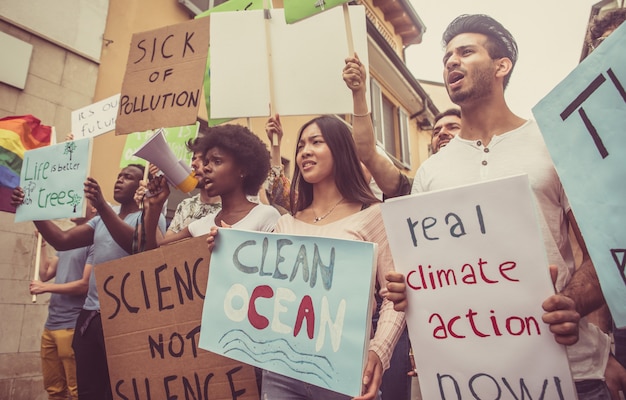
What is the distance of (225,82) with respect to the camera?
268 centimetres

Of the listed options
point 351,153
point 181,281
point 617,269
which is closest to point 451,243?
point 617,269

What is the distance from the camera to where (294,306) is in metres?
1.44

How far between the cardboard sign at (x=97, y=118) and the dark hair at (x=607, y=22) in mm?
3109

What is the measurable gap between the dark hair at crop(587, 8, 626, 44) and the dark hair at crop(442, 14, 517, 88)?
536mm

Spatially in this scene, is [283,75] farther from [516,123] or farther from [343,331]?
[343,331]

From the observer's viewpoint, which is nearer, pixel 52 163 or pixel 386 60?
pixel 52 163

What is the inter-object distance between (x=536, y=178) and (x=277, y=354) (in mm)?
982

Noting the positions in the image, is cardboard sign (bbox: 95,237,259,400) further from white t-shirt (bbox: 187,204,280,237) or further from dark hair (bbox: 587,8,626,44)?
dark hair (bbox: 587,8,626,44)

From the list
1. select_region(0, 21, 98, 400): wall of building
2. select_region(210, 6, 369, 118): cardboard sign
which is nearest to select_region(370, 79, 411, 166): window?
select_region(0, 21, 98, 400): wall of building

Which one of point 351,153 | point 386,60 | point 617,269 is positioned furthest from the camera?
point 386,60

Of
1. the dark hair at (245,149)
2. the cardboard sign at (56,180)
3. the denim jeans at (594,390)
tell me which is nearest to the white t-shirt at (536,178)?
the denim jeans at (594,390)

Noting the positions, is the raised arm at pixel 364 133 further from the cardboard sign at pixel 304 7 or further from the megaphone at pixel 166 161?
the megaphone at pixel 166 161

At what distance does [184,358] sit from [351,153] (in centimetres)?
111

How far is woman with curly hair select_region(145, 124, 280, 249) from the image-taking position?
7.06 feet
